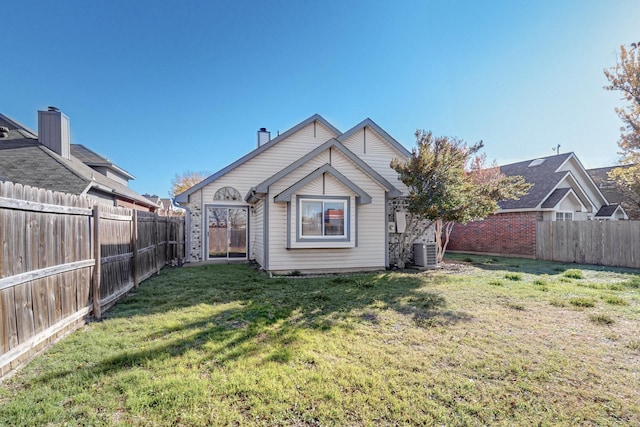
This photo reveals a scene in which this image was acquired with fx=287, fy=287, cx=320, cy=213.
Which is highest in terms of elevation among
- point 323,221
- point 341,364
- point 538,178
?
point 538,178

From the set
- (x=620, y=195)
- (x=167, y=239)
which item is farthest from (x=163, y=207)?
(x=620, y=195)

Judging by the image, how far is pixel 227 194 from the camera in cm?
1240

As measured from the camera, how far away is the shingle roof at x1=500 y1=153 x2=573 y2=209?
50.6 feet

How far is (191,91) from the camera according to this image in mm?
13922

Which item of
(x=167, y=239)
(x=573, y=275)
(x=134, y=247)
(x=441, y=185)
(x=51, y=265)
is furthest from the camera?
(x=167, y=239)

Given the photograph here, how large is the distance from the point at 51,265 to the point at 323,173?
653cm

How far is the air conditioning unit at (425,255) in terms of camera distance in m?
10.8

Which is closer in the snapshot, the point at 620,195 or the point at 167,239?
the point at 167,239

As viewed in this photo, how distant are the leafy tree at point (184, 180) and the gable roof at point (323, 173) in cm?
3418

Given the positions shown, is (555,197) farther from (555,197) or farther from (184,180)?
(184,180)

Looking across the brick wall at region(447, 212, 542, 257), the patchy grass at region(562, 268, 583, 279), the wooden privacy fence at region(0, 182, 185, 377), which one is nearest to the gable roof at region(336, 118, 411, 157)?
the patchy grass at region(562, 268, 583, 279)

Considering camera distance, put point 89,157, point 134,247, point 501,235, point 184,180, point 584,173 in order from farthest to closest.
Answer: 1. point 184,180
2. point 584,173
3. point 89,157
4. point 501,235
5. point 134,247

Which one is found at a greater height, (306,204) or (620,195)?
(620,195)

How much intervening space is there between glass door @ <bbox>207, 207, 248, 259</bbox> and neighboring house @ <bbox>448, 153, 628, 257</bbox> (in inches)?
521
